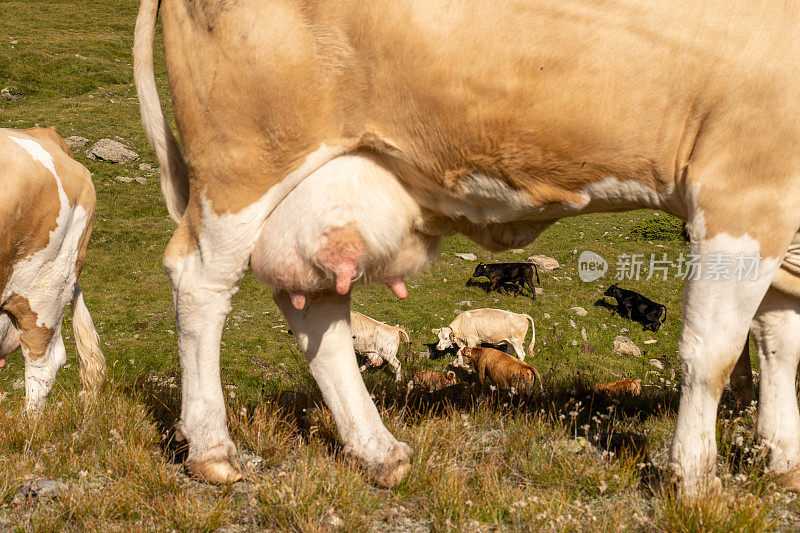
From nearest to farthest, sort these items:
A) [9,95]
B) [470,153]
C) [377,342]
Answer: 1. [470,153]
2. [377,342]
3. [9,95]

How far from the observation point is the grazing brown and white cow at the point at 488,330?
1076 centimetres

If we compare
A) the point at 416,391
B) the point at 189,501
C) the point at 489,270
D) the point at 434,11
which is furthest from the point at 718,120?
the point at 489,270

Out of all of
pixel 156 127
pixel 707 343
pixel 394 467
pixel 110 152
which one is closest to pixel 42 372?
pixel 156 127

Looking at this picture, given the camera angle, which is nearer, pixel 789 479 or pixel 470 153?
pixel 470 153

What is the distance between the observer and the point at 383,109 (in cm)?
299

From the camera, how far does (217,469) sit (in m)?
3.30

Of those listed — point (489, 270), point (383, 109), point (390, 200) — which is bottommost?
point (489, 270)

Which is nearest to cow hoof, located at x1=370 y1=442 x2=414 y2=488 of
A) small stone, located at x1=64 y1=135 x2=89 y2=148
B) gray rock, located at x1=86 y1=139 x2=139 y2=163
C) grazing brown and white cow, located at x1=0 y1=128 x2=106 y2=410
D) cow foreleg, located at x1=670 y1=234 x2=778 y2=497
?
cow foreleg, located at x1=670 y1=234 x2=778 y2=497

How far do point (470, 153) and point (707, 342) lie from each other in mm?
1234

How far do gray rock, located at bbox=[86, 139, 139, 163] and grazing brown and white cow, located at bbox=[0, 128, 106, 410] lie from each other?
44.3 feet

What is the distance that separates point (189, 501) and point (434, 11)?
231 centimetres

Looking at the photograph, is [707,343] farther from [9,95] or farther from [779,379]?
[9,95]

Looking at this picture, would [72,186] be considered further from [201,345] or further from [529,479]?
[529,479]

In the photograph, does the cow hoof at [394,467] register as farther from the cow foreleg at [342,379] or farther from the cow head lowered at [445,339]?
the cow head lowered at [445,339]
